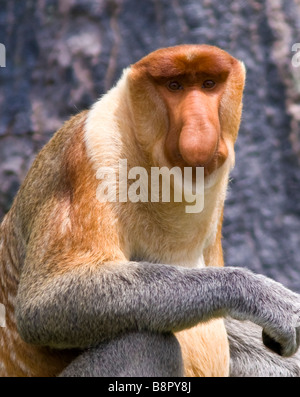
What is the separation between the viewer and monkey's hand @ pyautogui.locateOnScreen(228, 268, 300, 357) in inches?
151

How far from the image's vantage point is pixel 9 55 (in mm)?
6594

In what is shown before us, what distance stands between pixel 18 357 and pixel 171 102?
1.66 metres

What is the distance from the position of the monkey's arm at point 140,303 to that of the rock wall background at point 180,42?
2.77 m

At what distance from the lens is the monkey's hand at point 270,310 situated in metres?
3.84

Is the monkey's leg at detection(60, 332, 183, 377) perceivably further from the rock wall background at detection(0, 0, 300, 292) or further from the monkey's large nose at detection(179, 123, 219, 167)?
the rock wall background at detection(0, 0, 300, 292)

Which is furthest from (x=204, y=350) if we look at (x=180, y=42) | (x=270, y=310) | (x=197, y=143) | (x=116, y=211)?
(x=180, y=42)

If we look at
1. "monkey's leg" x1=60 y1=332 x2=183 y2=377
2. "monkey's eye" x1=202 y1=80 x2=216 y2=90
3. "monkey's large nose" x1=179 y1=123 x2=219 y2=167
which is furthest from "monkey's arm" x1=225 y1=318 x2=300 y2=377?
"monkey's eye" x1=202 y1=80 x2=216 y2=90

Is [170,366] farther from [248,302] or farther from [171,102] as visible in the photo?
[171,102]

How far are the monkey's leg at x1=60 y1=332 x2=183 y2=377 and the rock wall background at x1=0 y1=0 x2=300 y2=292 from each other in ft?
9.64

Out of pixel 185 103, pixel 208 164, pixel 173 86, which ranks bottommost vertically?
pixel 208 164

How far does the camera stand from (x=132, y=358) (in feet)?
12.2

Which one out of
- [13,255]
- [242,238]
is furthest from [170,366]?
[242,238]

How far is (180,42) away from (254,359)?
9.84ft

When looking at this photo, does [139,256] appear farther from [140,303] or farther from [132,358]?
[132,358]
